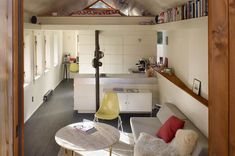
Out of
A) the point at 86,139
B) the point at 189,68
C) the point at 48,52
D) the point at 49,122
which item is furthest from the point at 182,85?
the point at 48,52

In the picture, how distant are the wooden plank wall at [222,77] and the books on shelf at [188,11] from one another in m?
2.22

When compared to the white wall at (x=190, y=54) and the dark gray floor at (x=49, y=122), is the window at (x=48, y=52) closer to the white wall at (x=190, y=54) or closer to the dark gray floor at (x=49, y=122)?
the dark gray floor at (x=49, y=122)

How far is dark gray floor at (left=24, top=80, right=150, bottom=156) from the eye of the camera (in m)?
4.31

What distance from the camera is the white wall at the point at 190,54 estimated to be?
12.6 ft

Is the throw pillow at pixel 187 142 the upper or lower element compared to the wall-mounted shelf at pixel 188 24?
lower

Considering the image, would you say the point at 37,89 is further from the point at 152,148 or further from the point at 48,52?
the point at 152,148

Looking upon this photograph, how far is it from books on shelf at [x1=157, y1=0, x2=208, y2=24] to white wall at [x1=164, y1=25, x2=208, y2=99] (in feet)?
0.78

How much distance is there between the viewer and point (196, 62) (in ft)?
13.8

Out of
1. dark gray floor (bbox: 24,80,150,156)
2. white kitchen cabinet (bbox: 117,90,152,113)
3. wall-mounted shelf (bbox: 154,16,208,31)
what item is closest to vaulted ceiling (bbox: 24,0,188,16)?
wall-mounted shelf (bbox: 154,16,208,31)

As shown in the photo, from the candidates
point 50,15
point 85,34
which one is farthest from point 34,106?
point 85,34

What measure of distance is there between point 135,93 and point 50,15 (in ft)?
10.5

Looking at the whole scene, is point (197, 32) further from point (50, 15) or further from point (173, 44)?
point (50, 15)

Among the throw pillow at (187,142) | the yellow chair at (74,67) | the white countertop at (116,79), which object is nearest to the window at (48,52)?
the yellow chair at (74,67)

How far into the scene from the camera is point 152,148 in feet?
10.8
